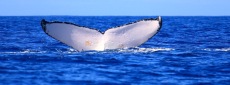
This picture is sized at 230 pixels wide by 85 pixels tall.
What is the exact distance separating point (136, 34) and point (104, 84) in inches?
115

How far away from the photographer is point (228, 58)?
15828 millimetres

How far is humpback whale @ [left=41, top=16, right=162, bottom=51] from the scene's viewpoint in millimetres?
13148

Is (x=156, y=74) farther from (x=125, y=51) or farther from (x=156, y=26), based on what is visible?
(x=125, y=51)

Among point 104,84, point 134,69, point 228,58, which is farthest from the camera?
point 228,58

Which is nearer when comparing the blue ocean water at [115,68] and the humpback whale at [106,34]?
the blue ocean water at [115,68]

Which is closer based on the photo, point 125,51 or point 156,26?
point 156,26

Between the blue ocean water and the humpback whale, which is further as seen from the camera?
the humpback whale

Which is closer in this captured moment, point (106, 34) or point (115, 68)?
point (115, 68)

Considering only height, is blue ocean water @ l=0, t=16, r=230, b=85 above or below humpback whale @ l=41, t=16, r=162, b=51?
below

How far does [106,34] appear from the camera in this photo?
1356 centimetres

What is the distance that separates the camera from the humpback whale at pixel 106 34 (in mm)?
13148

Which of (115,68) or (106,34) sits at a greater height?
(106,34)

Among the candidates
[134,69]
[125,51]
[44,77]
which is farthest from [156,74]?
[125,51]

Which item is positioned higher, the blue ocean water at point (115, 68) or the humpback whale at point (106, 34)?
the humpback whale at point (106, 34)
